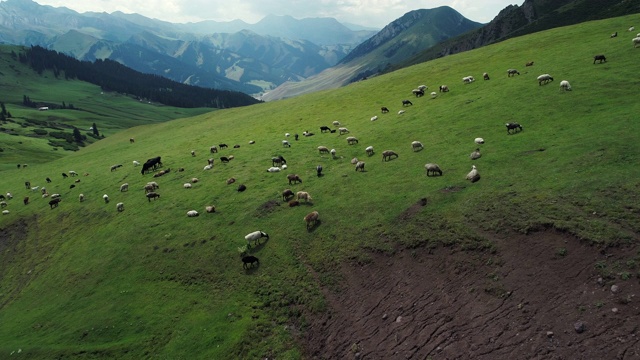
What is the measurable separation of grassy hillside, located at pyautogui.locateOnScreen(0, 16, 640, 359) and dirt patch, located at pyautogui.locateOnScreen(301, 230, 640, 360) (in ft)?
3.91

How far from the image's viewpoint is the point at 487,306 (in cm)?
1842

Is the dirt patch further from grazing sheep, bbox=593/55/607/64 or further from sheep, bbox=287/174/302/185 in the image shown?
grazing sheep, bbox=593/55/607/64

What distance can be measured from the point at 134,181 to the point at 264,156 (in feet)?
62.8

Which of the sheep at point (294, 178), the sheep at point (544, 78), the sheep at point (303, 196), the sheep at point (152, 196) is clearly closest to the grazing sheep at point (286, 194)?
the sheep at point (303, 196)

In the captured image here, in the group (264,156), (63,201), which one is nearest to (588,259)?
(264,156)

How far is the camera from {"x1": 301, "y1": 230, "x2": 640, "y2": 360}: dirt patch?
15.5 meters

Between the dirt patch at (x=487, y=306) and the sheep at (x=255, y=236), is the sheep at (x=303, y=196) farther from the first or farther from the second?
the dirt patch at (x=487, y=306)

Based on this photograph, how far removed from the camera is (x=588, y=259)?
60.3 ft

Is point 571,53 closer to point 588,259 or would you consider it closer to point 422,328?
point 588,259

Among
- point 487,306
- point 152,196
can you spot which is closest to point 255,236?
point 487,306

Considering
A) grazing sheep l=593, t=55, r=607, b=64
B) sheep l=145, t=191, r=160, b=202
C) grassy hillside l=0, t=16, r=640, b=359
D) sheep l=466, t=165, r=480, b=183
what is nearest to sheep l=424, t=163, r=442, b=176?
grassy hillside l=0, t=16, r=640, b=359

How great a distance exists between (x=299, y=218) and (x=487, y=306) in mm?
16346

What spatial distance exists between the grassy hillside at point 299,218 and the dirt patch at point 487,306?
46.9 inches

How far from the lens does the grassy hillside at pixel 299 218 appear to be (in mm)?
23078
